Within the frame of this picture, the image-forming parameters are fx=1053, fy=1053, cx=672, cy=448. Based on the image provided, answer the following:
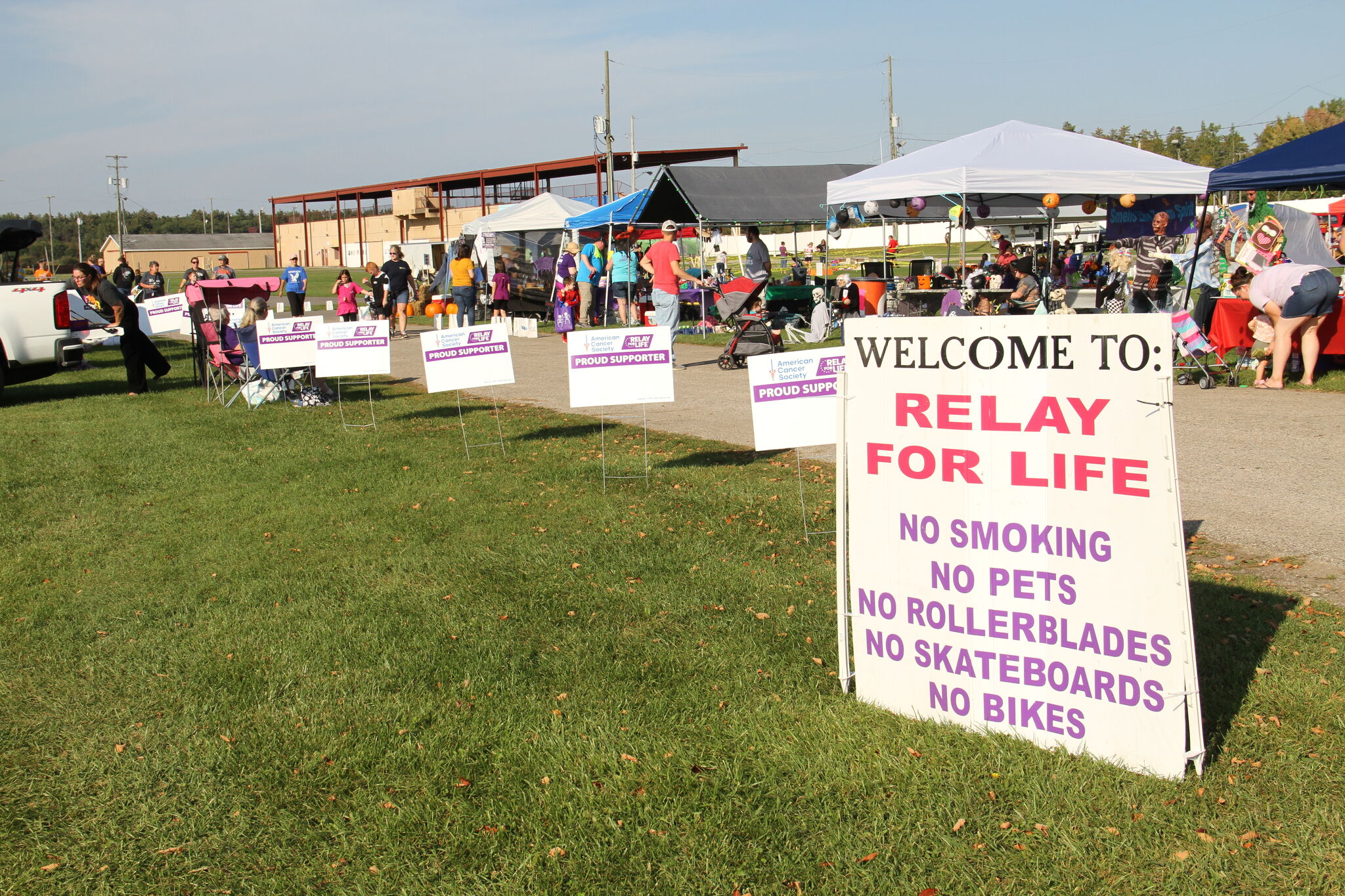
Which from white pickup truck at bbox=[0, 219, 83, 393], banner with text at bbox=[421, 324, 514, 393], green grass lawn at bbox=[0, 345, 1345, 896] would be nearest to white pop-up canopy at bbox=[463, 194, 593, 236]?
white pickup truck at bbox=[0, 219, 83, 393]

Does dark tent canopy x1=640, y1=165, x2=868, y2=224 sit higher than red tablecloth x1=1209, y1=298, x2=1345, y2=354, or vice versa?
dark tent canopy x1=640, y1=165, x2=868, y2=224

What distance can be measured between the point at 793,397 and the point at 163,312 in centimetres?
1733

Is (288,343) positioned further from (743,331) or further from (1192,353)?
(1192,353)

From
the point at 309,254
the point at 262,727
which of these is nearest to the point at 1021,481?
the point at 262,727

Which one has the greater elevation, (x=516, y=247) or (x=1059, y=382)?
(x=516, y=247)

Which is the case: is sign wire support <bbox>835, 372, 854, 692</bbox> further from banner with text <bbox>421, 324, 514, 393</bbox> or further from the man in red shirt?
the man in red shirt

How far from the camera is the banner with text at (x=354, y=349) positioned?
11250mm

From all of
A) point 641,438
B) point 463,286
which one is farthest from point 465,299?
point 641,438

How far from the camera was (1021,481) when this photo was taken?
3648mm

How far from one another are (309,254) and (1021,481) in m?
99.2

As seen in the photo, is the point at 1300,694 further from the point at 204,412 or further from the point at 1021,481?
the point at 204,412

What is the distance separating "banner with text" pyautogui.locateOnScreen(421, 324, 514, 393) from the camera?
9.75 metres

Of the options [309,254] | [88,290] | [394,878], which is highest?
[309,254]

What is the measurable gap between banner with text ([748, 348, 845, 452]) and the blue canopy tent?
632 inches
